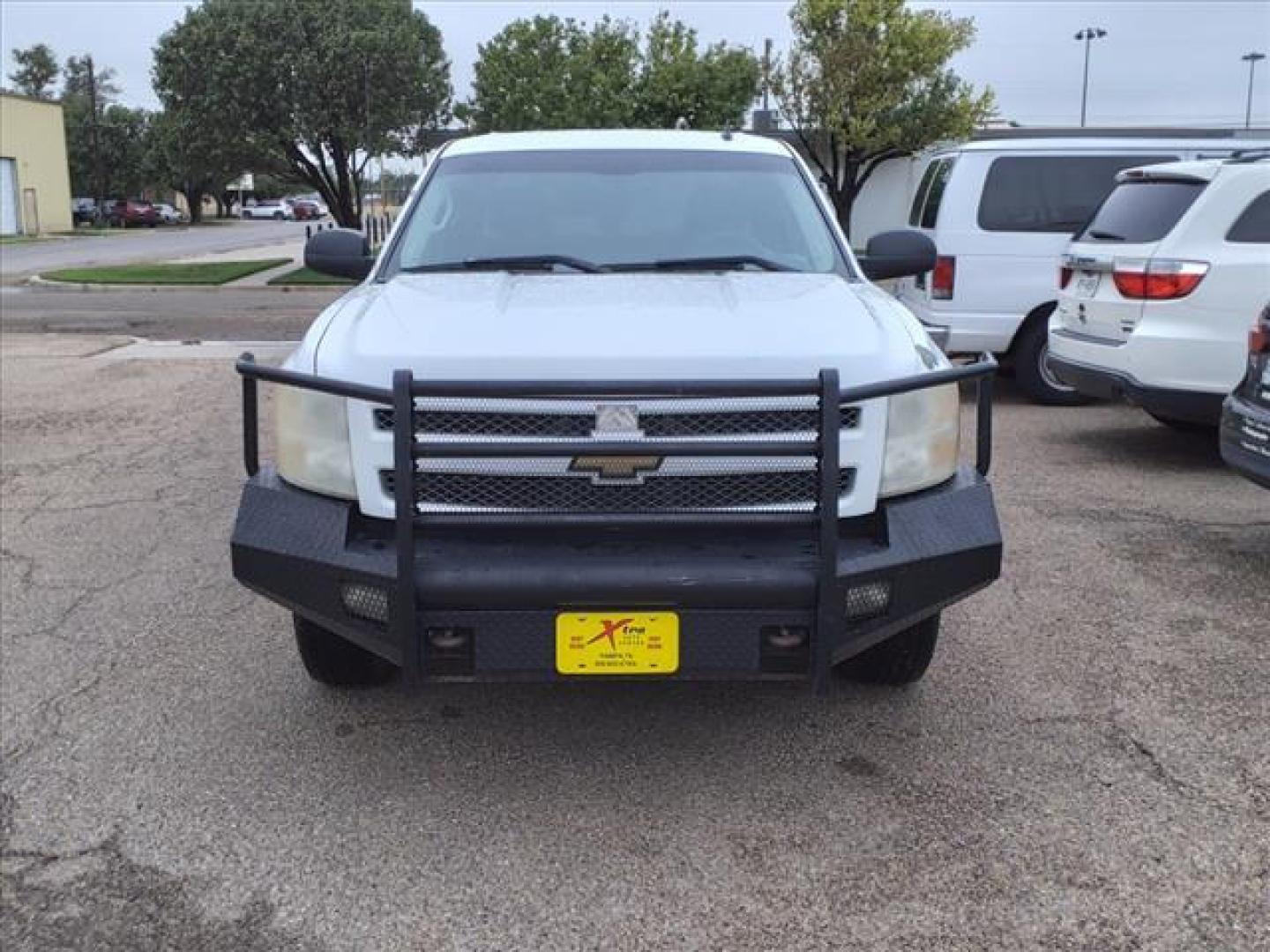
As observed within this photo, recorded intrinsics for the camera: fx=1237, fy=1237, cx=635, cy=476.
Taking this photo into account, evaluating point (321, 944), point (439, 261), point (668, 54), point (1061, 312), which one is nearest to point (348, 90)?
point (668, 54)

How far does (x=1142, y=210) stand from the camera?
7.38 metres

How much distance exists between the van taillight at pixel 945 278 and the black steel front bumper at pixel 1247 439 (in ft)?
13.9

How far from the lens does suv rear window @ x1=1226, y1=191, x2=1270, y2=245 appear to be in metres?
6.84

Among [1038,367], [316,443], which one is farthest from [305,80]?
[316,443]

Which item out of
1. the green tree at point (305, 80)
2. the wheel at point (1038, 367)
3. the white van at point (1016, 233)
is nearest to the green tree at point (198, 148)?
the green tree at point (305, 80)

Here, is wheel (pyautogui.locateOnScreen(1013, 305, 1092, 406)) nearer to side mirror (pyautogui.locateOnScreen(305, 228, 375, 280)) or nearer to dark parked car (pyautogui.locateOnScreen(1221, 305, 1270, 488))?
dark parked car (pyautogui.locateOnScreen(1221, 305, 1270, 488))

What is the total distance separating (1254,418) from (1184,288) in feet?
6.33

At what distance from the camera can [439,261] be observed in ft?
14.6

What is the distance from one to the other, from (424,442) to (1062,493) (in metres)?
4.73

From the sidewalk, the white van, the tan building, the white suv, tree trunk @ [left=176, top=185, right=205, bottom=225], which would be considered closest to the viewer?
the white suv

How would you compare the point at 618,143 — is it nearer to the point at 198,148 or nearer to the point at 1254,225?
the point at 1254,225

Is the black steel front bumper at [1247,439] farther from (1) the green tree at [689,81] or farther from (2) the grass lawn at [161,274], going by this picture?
(1) the green tree at [689,81]

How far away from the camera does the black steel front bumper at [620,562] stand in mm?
3016

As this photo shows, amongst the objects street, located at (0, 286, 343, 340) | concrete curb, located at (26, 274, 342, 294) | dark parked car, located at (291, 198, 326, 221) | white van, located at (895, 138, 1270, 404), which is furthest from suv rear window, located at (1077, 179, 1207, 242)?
dark parked car, located at (291, 198, 326, 221)
